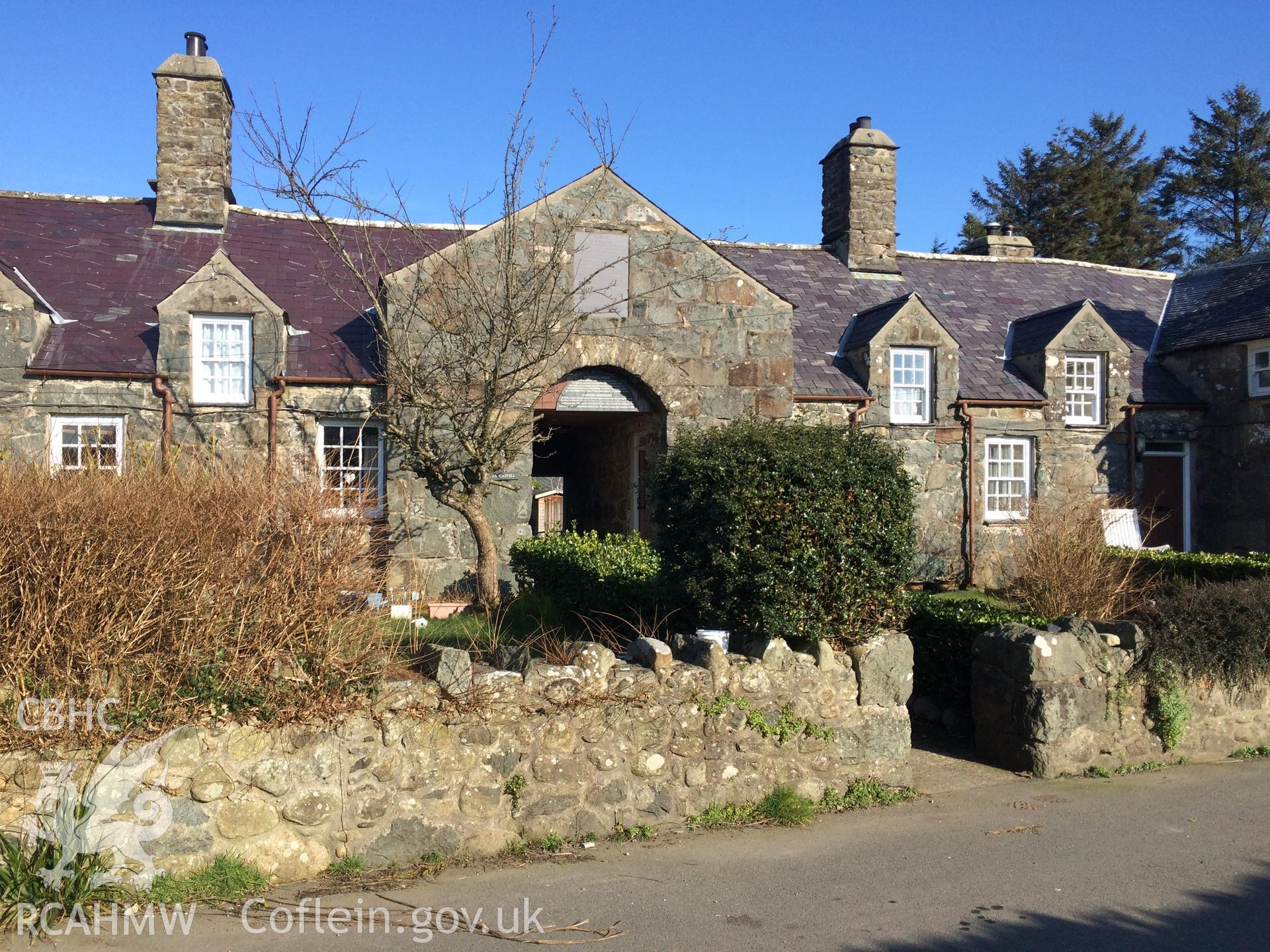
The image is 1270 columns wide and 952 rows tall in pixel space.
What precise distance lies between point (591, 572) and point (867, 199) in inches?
524

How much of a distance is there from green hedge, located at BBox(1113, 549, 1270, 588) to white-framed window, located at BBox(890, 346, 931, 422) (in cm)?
430

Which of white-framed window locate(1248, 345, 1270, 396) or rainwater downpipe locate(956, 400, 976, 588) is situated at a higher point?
white-framed window locate(1248, 345, 1270, 396)

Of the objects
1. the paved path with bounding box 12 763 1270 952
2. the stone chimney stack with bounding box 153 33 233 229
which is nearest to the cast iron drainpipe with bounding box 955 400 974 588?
the paved path with bounding box 12 763 1270 952

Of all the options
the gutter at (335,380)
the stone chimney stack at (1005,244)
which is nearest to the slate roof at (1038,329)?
the stone chimney stack at (1005,244)

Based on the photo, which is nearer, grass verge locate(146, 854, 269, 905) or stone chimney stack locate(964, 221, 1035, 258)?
grass verge locate(146, 854, 269, 905)

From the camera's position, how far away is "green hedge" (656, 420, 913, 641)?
6770 millimetres

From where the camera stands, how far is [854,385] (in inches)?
651

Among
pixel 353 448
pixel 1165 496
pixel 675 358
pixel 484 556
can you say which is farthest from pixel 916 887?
pixel 1165 496

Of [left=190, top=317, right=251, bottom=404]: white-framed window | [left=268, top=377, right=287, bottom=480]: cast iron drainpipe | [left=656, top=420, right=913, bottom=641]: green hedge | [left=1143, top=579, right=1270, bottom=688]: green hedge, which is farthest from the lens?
[left=190, top=317, right=251, bottom=404]: white-framed window

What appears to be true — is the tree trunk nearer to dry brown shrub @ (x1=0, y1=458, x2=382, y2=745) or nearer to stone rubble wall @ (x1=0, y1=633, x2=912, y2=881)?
stone rubble wall @ (x1=0, y1=633, x2=912, y2=881)

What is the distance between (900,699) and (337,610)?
3.94 metres

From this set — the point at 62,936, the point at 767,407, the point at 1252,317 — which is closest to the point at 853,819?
the point at 62,936

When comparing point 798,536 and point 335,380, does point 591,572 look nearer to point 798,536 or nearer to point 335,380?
point 798,536

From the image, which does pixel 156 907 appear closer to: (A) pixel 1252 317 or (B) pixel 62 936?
(B) pixel 62 936
